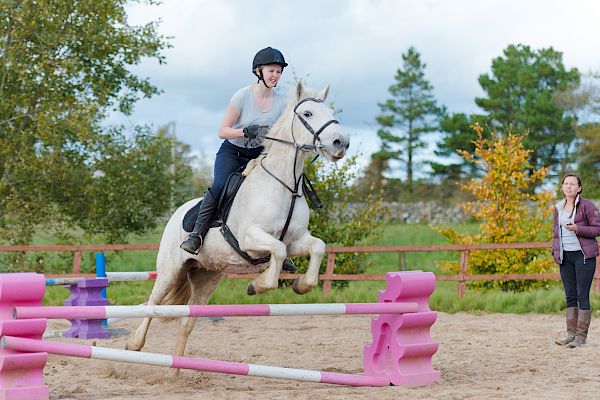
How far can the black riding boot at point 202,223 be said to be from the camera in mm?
6173

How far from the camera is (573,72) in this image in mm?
39281

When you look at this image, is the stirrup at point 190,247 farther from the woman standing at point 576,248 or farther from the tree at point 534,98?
the tree at point 534,98

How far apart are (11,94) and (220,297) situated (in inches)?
240

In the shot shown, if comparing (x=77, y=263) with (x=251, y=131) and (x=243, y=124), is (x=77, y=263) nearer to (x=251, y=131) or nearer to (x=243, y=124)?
(x=243, y=124)

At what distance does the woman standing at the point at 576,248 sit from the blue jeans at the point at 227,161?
3.17 meters

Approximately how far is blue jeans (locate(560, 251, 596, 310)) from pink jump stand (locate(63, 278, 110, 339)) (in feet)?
16.1

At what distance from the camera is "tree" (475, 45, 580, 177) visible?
119ft

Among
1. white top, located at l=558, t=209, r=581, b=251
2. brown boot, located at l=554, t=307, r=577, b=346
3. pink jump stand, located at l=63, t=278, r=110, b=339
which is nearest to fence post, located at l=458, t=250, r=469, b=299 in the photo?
brown boot, located at l=554, t=307, r=577, b=346

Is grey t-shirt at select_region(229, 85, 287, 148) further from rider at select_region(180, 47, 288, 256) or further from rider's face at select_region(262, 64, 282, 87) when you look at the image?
rider's face at select_region(262, 64, 282, 87)

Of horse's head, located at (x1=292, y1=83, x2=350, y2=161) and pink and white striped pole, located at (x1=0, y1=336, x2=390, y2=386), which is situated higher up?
horse's head, located at (x1=292, y1=83, x2=350, y2=161)

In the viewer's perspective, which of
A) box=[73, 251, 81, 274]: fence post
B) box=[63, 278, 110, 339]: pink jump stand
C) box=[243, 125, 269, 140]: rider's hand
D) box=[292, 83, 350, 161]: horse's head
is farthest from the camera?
box=[73, 251, 81, 274]: fence post

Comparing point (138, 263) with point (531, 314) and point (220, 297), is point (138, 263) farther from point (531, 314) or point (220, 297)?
point (531, 314)

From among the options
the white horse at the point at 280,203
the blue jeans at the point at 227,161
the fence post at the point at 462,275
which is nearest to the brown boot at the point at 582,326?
the white horse at the point at 280,203

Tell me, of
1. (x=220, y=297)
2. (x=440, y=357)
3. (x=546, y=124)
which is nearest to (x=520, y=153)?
(x=220, y=297)
